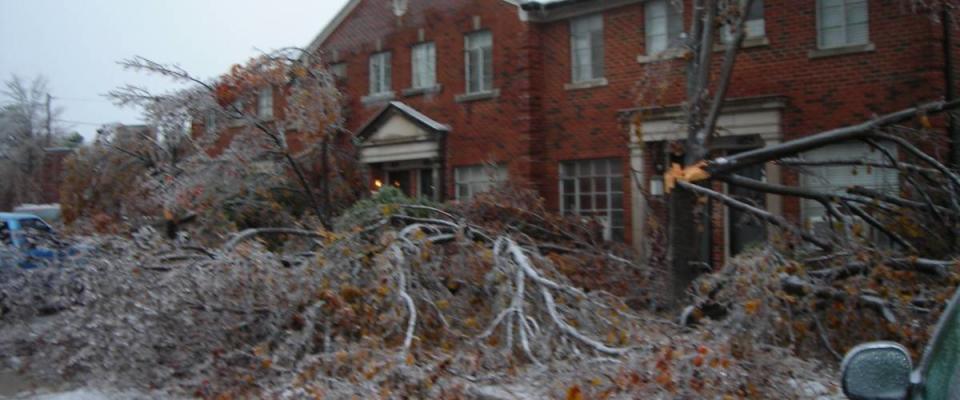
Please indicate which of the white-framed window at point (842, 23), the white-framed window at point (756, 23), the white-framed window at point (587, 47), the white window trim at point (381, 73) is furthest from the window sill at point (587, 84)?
the white window trim at point (381, 73)

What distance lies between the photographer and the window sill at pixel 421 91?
16.3 meters

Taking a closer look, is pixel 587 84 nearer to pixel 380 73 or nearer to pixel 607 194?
pixel 607 194

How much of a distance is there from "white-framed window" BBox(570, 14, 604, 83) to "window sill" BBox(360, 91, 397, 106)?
4.39m

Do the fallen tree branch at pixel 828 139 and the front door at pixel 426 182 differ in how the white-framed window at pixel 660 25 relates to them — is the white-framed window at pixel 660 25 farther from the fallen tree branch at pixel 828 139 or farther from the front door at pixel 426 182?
the front door at pixel 426 182

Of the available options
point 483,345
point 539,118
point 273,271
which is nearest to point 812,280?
point 483,345

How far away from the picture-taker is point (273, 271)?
24.4ft

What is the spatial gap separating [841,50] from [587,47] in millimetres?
4384

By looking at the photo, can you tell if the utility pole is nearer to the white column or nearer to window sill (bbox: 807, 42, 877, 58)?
the white column

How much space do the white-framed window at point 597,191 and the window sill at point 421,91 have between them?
10.7ft

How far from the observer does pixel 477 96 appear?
15531mm

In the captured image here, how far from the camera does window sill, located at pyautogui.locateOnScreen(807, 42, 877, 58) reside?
36.4 ft

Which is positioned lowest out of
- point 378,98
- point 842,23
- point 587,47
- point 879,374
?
point 879,374

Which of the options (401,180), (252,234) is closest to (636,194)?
(401,180)

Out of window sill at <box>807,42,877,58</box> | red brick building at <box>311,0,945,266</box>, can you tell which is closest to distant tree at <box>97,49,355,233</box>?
red brick building at <box>311,0,945,266</box>
